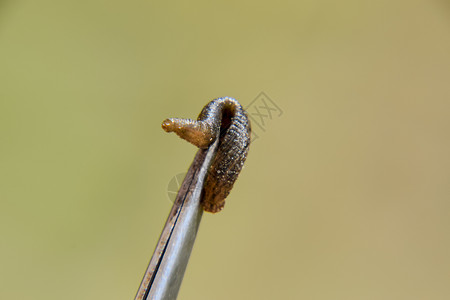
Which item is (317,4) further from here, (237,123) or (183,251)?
(183,251)

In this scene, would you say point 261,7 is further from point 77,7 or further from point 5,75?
point 5,75

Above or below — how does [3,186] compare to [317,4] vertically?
below

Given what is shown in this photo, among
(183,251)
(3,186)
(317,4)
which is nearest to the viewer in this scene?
(183,251)

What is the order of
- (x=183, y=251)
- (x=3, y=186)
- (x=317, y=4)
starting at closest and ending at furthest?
1. (x=183, y=251)
2. (x=3, y=186)
3. (x=317, y=4)

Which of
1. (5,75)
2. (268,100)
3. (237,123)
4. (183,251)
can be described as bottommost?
(183,251)

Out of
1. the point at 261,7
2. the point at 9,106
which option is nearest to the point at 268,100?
the point at 261,7

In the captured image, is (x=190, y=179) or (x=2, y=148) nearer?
(x=190, y=179)

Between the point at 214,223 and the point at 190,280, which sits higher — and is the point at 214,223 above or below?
above

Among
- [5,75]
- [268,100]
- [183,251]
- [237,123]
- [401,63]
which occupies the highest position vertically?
[401,63]

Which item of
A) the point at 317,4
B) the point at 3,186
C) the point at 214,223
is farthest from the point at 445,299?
the point at 3,186
